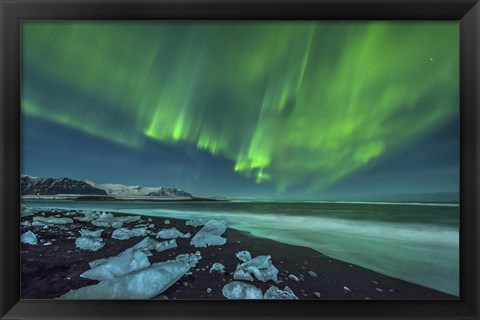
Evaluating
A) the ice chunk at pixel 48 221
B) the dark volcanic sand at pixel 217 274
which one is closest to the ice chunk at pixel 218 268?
the dark volcanic sand at pixel 217 274

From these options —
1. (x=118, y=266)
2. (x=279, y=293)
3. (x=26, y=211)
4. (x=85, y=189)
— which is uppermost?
(x=85, y=189)

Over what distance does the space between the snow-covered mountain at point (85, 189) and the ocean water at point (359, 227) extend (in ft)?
0.16

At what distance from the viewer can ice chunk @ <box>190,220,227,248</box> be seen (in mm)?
850

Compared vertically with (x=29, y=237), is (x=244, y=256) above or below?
below

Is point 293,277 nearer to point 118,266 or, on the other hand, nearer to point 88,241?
point 118,266

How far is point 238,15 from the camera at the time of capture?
2.64ft

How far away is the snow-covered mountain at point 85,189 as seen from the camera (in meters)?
0.81

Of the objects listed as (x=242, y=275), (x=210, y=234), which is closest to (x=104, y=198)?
(x=210, y=234)

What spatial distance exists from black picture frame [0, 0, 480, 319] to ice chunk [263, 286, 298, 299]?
0.10 ft

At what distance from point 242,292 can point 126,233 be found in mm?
661

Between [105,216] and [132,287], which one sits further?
[105,216]

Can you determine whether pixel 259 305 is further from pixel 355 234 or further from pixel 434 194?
pixel 434 194

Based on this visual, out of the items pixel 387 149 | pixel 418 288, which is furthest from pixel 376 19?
pixel 418 288

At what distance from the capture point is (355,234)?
2.73 ft
